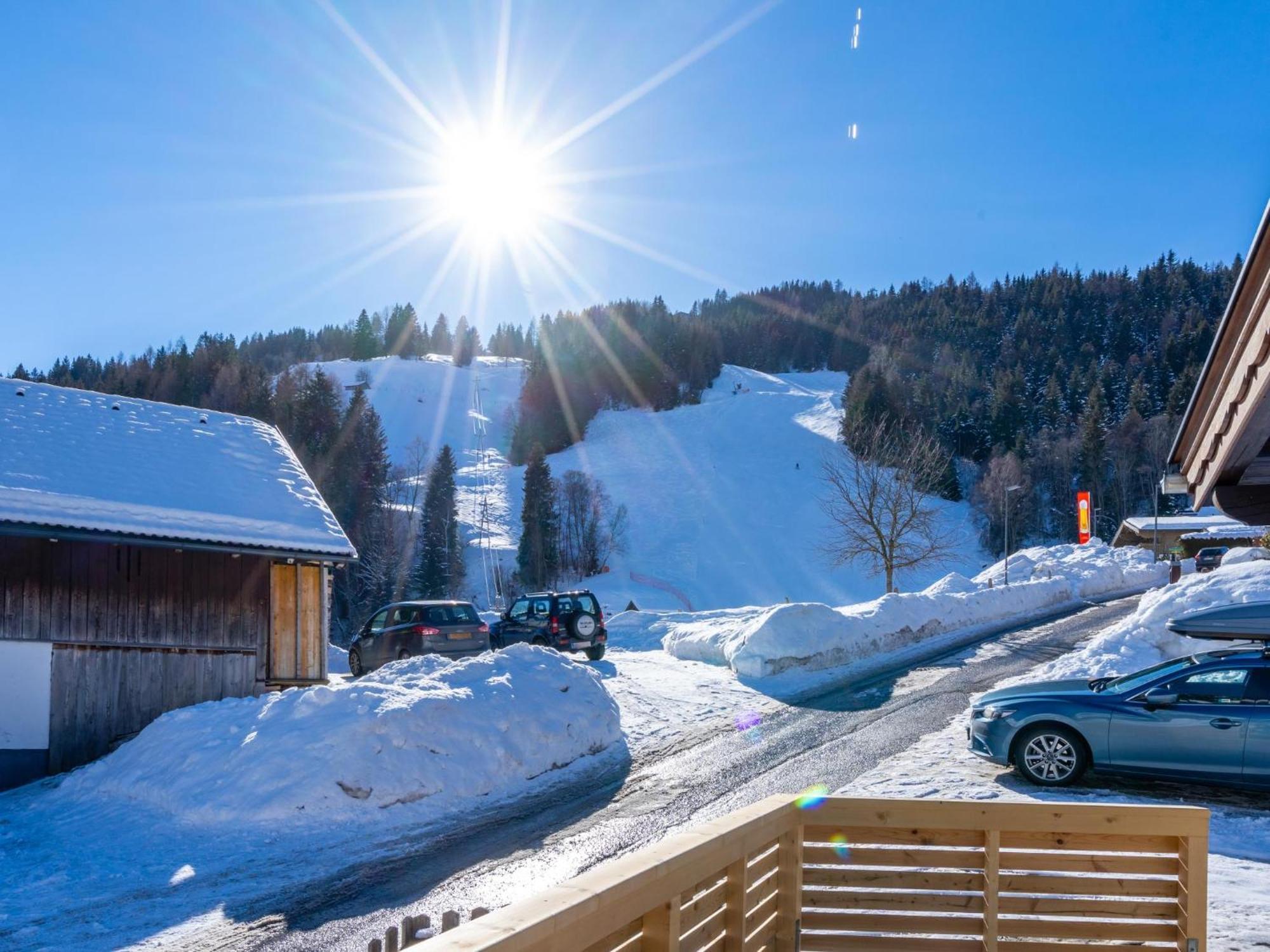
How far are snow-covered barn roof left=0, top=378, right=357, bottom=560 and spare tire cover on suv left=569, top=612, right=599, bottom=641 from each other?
6707 millimetres

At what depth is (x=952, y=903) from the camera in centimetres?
452

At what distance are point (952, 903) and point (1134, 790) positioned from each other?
7.22 metres

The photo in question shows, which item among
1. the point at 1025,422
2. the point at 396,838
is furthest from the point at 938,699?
the point at 1025,422

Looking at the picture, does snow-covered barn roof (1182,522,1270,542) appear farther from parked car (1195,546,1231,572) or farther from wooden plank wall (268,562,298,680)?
wooden plank wall (268,562,298,680)

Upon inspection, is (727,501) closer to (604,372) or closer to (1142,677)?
(604,372)

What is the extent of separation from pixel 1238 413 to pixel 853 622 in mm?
17062

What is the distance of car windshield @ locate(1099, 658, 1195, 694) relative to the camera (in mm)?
10469

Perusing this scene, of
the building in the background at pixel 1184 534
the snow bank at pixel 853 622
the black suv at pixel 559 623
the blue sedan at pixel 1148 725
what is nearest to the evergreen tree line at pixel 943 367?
the building in the background at pixel 1184 534

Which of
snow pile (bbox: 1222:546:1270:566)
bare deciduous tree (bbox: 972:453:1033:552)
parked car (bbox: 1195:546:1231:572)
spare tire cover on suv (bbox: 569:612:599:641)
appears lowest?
spare tire cover on suv (bbox: 569:612:599:641)

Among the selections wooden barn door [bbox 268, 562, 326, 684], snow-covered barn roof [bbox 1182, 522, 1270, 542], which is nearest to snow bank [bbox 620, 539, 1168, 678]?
wooden barn door [bbox 268, 562, 326, 684]

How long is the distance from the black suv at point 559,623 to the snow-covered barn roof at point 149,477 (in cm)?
661

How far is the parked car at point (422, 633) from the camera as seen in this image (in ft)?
65.8

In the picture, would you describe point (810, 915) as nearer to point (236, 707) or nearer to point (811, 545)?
point (236, 707)

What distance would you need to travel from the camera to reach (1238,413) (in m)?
5.02
